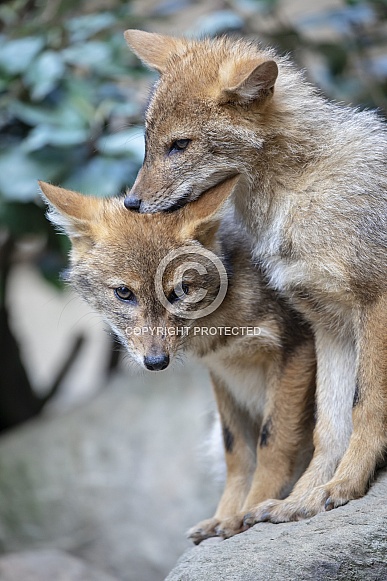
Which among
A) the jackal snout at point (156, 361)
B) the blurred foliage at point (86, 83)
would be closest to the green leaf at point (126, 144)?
the blurred foliage at point (86, 83)

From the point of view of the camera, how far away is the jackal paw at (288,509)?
149 inches

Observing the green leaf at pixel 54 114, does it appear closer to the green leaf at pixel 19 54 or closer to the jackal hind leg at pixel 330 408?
the green leaf at pixel 19 54

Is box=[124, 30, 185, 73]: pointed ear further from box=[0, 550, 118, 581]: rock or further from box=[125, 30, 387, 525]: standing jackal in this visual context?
box=[0, 550, 118, 581]: rock

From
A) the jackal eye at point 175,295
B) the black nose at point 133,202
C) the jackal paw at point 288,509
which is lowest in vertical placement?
the jackal paw at point 288,509

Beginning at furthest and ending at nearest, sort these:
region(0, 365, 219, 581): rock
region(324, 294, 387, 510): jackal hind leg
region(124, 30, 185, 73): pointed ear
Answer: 1. region(0, 365, 219, 581): rock
2. region(124, 30, 185, 73): pointed ear
3. region(324, 294, 387, 510): jackal hind leg

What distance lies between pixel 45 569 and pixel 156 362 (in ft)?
8.71

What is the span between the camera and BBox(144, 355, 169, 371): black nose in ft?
12.2

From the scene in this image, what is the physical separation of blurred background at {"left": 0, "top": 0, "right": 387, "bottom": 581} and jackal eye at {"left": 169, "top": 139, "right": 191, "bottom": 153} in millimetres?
1496

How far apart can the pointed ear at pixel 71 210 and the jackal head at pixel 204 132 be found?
30 centimetres

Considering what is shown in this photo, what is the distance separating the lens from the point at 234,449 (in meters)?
4.50

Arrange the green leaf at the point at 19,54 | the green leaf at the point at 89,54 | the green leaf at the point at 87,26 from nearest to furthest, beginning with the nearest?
the green leaf at the point at 19,54, the green leaf at the point at 89,54, the green leaf at the point at 87,26

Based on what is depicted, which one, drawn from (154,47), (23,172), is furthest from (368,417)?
(23,172)

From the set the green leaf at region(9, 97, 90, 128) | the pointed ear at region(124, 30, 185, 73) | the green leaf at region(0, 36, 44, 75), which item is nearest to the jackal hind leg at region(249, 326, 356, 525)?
the pointed ear at region(124, 30, 185, 73)

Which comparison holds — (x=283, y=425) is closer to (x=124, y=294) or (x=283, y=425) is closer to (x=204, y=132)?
(x=124, y=294)
